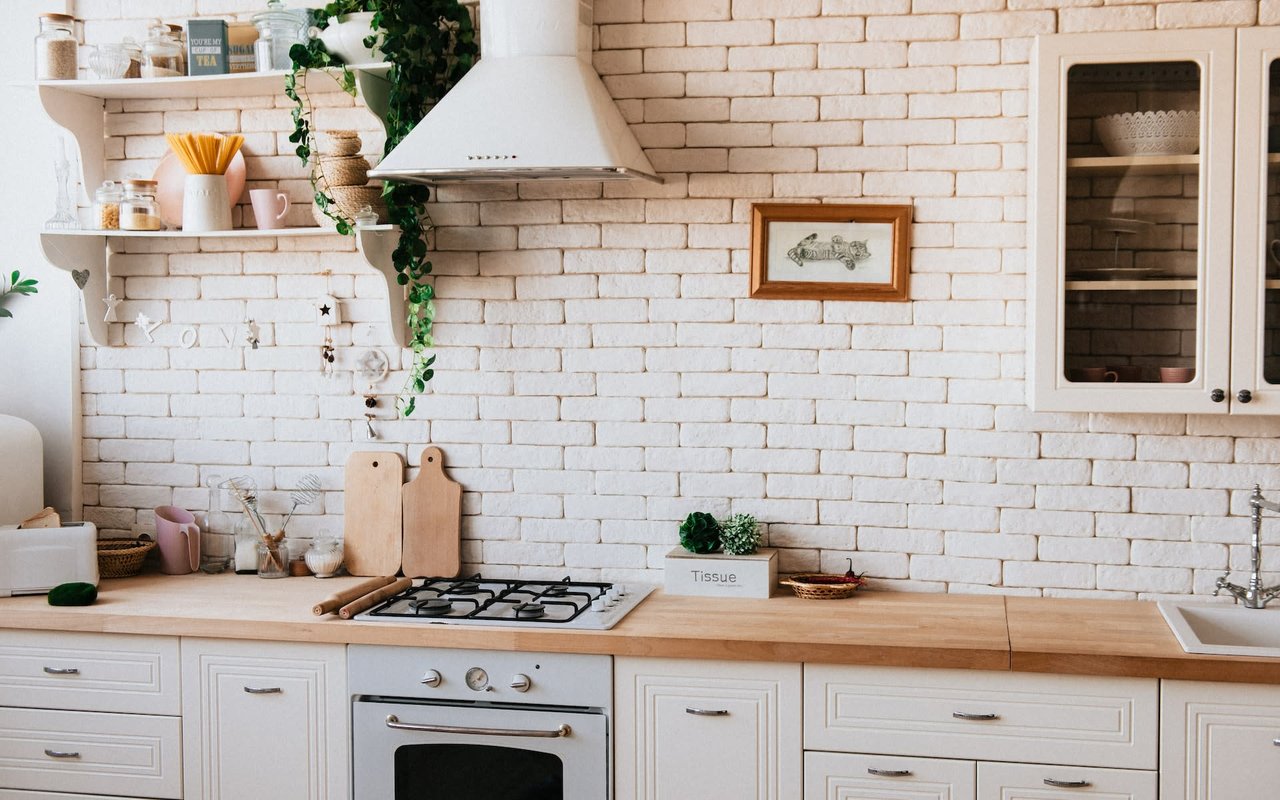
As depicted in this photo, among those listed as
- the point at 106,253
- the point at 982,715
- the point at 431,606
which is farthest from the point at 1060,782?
the point at 106,253

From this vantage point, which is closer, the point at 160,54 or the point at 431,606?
the point at 431,606

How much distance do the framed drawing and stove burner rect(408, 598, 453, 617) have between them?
3.61ft

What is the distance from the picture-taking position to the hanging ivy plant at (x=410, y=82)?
307 cm

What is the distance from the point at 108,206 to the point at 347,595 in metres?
1.27

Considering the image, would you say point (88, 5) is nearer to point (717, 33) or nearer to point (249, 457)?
point (249, 457)

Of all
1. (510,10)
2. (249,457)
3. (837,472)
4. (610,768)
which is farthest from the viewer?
(249,457)

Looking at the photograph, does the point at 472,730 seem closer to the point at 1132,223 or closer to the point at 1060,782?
the point at 1060,782

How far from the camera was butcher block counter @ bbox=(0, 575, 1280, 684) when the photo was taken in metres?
2.56

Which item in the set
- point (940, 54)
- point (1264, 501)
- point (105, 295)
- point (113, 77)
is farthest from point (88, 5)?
point (1264, 501)

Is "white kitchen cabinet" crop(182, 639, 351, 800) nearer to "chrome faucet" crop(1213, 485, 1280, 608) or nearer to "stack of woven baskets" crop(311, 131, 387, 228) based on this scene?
"stack of woven baskets" crop(311, 131, 387, 228)

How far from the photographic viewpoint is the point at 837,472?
3176mm

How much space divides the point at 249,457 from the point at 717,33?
68.7 inches

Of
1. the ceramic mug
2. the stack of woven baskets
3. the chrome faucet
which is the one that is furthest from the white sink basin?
the ceramic mug

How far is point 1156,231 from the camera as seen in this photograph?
8.92 ft
